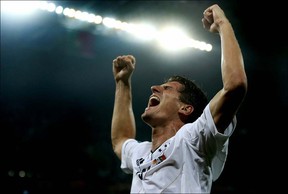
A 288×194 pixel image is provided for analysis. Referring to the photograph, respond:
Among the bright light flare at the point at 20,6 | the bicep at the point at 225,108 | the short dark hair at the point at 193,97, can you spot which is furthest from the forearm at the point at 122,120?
the bright light flare at the point at 20,6

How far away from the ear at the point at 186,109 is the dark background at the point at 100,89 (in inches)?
145

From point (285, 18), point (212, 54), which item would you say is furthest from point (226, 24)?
point (212, 54)

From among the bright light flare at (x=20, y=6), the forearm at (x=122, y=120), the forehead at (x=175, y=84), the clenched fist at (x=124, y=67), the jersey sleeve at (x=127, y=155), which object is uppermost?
the bright light flare at (x=20, y=6)

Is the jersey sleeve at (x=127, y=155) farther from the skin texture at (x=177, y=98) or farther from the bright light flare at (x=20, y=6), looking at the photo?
the bright light flare at (x=20, y=6)

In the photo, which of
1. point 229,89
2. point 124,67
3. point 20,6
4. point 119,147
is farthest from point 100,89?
point 229,89

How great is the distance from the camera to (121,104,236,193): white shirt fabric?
69.0 inches

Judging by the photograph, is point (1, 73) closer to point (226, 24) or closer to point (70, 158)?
point (70, 158)

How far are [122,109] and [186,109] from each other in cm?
54

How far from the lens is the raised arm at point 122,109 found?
2455mm

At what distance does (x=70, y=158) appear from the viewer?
26.5 feet

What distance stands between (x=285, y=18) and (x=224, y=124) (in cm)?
453

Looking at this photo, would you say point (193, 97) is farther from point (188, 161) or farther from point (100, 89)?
point (100, 89)

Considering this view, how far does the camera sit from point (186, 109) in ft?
7.00

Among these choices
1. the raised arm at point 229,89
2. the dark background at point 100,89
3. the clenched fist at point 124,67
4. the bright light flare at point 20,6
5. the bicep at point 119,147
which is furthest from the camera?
the dark background at point 100,89
